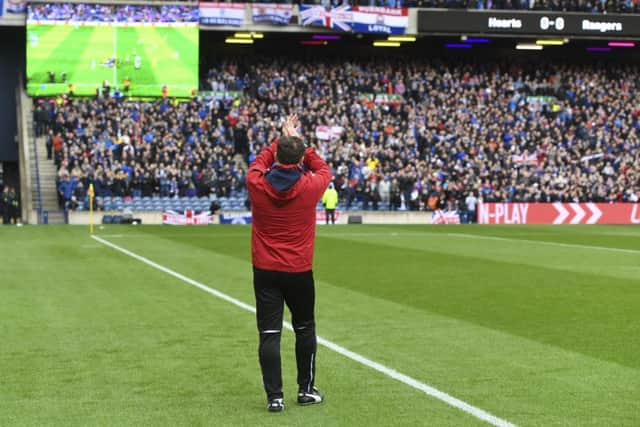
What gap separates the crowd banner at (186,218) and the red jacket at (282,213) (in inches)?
1491

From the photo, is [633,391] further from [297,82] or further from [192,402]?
[297,82]

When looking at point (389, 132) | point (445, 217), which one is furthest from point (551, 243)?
point (389, 132)

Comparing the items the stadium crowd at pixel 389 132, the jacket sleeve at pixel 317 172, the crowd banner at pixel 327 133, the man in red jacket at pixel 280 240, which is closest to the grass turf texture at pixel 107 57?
the stadium crowd at pixel 389 132

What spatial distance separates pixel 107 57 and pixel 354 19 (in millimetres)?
13145

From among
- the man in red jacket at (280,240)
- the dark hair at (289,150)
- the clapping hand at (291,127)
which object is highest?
the clapping hand at (291,127)

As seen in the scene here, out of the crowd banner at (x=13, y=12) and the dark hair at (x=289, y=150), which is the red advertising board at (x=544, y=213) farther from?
the dark hair at (x=289, y=150)

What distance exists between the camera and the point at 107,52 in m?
51.5

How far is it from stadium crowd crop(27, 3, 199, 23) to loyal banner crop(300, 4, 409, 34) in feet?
23.8

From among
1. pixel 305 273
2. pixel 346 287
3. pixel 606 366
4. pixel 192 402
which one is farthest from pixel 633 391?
pixel 346 287

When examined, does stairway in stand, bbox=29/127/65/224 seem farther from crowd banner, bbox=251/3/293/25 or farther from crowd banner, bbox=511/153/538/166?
crowd banner, bbox=511/153/538/166

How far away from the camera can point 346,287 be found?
696 inches

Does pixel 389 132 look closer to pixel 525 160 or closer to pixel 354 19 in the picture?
pixel 354 19

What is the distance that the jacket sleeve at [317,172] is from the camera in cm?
813

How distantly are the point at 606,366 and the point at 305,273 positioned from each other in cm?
346
